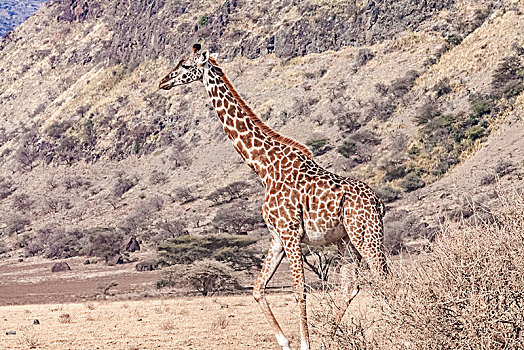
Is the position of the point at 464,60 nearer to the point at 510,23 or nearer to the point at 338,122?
the point at 510,23

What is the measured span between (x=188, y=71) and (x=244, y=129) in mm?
948

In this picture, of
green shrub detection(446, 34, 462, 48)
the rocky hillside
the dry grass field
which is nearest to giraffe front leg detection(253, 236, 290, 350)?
the dry grass field

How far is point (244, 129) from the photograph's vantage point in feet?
27.2

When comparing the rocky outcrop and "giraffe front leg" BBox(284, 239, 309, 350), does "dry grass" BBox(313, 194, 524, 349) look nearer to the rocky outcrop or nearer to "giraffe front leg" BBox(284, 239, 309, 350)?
"giraffe front leg" BBox(284, 239, 309, 350)

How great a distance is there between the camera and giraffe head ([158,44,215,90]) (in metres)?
8.27

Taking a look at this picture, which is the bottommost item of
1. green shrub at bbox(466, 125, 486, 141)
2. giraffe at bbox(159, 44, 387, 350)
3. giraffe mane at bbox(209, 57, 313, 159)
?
green shrub at bbox(466, 125, 486, 141)

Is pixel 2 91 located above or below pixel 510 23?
below

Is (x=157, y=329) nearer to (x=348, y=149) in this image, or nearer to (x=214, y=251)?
(x=214, y=251)

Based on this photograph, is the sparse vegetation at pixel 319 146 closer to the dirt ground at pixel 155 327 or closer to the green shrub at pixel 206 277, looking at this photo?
the dirt ground at pixel 155 327

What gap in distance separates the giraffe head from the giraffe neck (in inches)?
4.2

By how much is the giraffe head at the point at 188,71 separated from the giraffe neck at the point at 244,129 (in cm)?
11

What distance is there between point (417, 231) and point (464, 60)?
2611cm

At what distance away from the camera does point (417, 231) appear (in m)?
31.0

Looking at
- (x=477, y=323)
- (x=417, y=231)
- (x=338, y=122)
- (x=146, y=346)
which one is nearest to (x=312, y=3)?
(x=338, y=122)
